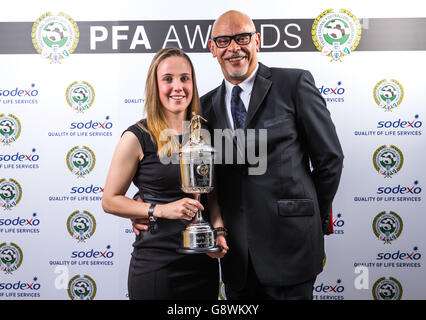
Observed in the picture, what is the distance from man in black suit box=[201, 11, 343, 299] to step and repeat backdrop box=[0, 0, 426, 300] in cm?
90

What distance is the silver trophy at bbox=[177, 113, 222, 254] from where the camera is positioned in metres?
2.16

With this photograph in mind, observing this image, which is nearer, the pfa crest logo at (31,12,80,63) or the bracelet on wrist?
the bracelet on wrist

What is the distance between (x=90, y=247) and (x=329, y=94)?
211cm

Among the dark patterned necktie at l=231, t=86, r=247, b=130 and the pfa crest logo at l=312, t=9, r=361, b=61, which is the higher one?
the pfa crest logo at l=312, t=9, r=361, b=61

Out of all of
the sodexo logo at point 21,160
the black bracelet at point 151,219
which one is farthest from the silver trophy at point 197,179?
the sodexo logo at point 21,160

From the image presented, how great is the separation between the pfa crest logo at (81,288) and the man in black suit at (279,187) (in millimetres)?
1348

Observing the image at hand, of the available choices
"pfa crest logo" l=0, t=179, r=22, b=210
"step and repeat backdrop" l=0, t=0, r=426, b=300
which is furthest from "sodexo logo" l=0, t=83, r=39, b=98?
"pfa crest logo" l=0, t=179, r=22, b=210

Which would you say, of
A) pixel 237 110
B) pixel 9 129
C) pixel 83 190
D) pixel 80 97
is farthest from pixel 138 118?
pixel 237 110

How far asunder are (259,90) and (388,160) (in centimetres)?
136

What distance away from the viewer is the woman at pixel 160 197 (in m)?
2.22

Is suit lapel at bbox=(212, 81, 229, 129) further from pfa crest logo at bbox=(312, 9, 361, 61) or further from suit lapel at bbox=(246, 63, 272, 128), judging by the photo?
pfa crest logo at bbox=(312, 9, 361, 61)

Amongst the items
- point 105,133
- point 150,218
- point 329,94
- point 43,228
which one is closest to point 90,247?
point 43,228

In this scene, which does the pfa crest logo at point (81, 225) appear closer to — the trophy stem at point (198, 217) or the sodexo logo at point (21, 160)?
the sodexo logo at point (21, 160)

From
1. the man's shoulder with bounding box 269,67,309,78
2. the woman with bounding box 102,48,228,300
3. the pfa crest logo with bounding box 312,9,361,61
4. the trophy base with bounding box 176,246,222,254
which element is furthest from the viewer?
the pfa crest logo with bounding box 312,9,361,61
